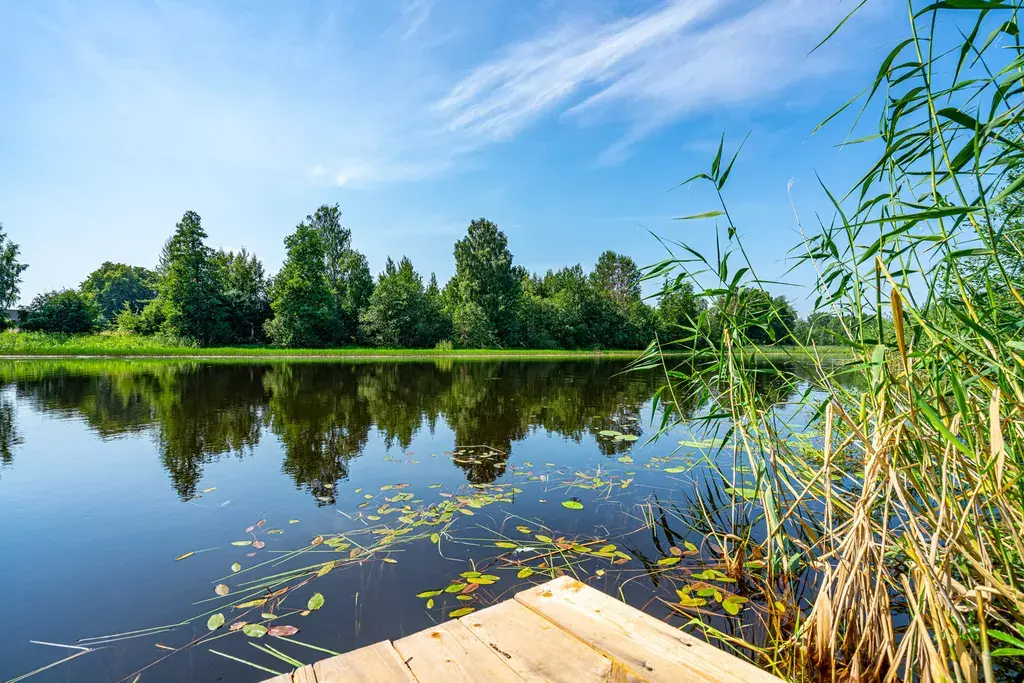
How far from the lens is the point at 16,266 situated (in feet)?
123

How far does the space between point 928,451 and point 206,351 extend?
123 ft

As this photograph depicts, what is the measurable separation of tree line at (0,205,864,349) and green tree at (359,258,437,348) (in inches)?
3.5

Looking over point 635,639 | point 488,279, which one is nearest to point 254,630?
point 635,639

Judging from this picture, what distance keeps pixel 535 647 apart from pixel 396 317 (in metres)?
39.2

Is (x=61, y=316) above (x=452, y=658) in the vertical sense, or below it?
above

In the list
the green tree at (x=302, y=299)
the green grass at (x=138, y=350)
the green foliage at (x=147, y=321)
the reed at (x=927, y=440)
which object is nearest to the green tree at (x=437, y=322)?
the green grass at (x=138, y=350)

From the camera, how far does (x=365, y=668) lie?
1798mm

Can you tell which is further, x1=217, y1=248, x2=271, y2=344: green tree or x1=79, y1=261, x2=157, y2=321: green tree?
x1=79, y1=261, x2=157, y2=321: green tree

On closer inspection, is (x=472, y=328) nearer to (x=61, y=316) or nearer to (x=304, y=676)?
(x=61, y=316)

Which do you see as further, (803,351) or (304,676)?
(803,351)

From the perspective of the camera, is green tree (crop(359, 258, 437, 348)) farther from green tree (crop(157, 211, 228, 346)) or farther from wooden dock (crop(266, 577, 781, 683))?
wooden dock (crop(266, 577, 781, 683))

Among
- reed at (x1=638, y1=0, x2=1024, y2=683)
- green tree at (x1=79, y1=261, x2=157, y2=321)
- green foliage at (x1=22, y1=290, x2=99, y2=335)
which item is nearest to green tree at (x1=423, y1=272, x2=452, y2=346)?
green foliage at (x1=22, y1=290, x2=99, y2=335)

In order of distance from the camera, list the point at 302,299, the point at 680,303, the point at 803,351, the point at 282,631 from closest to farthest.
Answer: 1. the point at 282,631
2. the point at 803,351
3. the point at 680,303
4. the point at 302,299

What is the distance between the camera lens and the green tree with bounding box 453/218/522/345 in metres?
42.4
